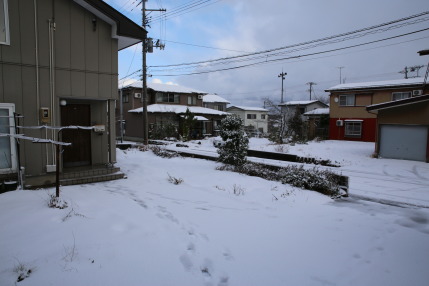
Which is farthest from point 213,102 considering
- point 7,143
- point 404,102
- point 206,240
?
point 206,240

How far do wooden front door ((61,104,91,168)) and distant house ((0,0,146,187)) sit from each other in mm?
26

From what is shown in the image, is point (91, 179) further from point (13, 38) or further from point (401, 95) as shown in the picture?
point (401, 95)

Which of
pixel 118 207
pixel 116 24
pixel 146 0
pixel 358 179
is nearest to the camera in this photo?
pixel 118 207

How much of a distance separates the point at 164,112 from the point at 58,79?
19.3 m

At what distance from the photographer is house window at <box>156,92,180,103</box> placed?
28328mm

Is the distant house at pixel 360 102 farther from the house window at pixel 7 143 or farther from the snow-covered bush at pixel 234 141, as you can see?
the house window at pixel 7 143

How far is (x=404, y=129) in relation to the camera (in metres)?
14.4

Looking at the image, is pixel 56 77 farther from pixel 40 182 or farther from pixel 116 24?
pixel 40 182

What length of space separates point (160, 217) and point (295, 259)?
2.26m

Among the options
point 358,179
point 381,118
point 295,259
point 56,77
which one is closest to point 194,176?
point 56,77

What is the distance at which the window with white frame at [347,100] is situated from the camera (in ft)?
78.6

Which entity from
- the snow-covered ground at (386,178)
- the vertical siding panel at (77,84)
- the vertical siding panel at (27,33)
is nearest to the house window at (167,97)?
the snow-covered ground at (386,178)

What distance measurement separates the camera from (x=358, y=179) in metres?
9.71

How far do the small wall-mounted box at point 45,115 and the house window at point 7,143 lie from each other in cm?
56
